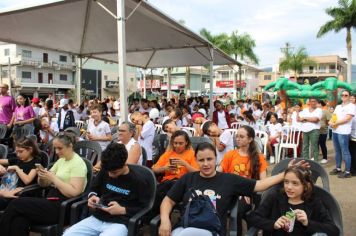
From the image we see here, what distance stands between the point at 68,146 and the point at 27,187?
628mm

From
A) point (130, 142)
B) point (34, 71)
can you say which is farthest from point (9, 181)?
point (34, 71)

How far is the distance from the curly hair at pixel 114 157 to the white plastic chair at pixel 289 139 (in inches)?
228

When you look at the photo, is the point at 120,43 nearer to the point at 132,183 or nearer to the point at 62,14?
the point at 62,14

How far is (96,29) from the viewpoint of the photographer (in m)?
9.78

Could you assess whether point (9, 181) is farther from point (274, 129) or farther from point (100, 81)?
point (100, 81)

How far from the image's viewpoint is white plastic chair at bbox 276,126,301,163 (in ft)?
26.1

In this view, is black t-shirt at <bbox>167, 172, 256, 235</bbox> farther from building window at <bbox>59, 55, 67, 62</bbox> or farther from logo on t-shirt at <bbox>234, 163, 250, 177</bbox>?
building window at <bbox>59, 55, 67, 62</bbox>

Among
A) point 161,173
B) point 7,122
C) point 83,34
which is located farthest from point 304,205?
point 83,34

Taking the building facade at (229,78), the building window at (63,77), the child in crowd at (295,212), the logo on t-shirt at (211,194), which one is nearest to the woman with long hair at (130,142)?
the logo on t-shirt at (211,194)

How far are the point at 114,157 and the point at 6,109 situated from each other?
17.5 feet

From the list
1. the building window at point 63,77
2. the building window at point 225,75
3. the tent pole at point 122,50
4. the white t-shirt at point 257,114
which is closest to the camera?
the tent pole at point 122,50

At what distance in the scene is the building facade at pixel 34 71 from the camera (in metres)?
48.9

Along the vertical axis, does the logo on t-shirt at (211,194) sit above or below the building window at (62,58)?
below

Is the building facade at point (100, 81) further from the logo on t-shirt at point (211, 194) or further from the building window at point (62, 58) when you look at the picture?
the logo on t-shirt at point (211, 194)
